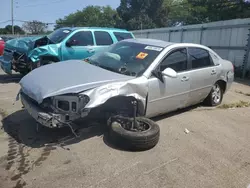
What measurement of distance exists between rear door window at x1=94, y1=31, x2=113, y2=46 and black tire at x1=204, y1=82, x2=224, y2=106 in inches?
167

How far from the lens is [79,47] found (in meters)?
8.47

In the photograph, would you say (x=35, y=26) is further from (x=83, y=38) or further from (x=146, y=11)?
(x=83, y=38)

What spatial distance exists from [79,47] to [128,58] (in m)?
4.13

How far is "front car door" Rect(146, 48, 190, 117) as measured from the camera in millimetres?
4457

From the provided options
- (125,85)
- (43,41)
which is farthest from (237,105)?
(43,41)

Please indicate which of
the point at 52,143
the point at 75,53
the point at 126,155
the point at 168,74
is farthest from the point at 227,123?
the point at 75,53

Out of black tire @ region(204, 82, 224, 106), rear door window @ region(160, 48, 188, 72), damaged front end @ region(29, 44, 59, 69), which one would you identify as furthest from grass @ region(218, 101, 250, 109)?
damaged front end @ region(29, 44, 59, 69)

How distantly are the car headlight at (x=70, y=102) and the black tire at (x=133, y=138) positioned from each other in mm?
671

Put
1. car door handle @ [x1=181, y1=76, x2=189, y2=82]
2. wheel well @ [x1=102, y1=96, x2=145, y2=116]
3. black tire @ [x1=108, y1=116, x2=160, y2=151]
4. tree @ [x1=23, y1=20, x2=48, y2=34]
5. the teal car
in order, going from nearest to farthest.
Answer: black tire @ [x1=108, y1=116, x2=160, y2=151], wheel well @ [x1=102, y1=96, x2=145, y2=116], car door handle @ [x1=181, y1=76, x2=189, y2=82], the teal car, tree @ [x1=23, y1=20, x2=48, y2=34]

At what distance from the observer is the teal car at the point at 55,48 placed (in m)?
7.96

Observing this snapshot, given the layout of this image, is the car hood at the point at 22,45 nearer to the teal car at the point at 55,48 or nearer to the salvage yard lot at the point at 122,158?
the teal car at the point at 55,48

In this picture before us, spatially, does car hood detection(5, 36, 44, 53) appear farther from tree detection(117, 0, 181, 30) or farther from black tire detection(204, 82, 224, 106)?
A: tree detection(117, 0, 181, 30)

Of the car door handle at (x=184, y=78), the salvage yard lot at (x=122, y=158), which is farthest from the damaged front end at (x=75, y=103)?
the car door handle at (x=184, y=78)

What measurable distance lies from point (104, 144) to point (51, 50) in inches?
193
